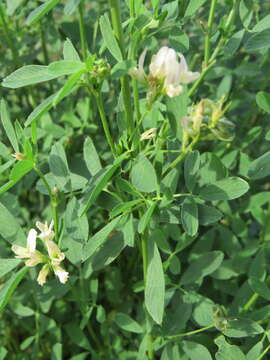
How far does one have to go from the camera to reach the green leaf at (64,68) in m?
0.65

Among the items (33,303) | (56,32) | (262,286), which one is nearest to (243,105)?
(56,32)

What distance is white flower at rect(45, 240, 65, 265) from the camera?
29.4 inches

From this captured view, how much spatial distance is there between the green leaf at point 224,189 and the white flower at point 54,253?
0.80ft

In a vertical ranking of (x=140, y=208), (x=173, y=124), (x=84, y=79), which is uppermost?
(x=84, y=79)

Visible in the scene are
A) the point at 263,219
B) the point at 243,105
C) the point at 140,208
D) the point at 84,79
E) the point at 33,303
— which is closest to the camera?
the point at 84,79

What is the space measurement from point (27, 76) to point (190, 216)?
32 centimetres

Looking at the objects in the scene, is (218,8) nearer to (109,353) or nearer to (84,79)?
(84,79)

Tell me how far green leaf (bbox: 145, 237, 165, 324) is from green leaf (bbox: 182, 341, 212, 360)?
252mm

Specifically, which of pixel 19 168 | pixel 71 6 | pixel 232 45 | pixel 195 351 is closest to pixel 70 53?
pixel 71 6

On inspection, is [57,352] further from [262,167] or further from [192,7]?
[192,7]

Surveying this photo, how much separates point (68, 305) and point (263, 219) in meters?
0.54

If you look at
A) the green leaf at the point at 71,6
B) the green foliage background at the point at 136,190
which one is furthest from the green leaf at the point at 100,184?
the green leaf at the point at 71,6

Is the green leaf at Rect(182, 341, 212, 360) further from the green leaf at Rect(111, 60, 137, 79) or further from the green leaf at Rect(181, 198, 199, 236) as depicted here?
the green leaf at Rect(111, 60, 137, 79)

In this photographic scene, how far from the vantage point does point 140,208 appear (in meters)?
0.83
